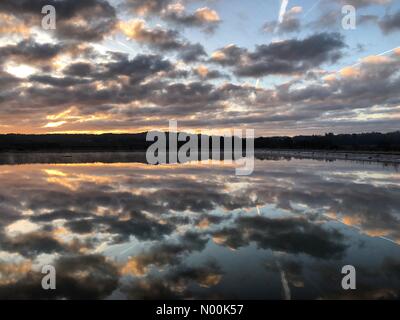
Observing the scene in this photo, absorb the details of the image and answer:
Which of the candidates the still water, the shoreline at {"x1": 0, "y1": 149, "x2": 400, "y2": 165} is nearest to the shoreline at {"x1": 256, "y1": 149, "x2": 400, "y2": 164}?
the shoreline at {"x1": 0, "y1": 149, "x2": 400, "y2": 165}

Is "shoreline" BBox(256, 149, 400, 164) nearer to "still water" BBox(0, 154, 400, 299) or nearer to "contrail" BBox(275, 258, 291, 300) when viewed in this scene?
"still water" BBox(0, 154, 400, 299)

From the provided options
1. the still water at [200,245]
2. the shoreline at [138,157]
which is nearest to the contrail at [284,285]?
the still water at [200,245]

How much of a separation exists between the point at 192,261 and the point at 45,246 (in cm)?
479

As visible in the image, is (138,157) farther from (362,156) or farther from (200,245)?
(200,245)

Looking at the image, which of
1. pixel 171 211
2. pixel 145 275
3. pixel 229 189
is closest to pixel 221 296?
pixel 145 275

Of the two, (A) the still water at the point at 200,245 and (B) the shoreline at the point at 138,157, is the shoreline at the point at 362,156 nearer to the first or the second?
(B) the shoreline at the point at 138,157

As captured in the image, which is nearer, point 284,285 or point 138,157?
point 284,285

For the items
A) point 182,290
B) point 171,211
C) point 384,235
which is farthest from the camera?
point 171,211

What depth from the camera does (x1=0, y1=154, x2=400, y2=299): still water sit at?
8.05 metres

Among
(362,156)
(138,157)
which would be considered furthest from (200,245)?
(362,156)

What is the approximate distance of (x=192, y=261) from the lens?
9.78 m

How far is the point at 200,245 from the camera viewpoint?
11227 mm

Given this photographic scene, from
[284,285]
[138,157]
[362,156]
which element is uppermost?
[362,156]

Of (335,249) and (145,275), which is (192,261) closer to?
(145,275)
